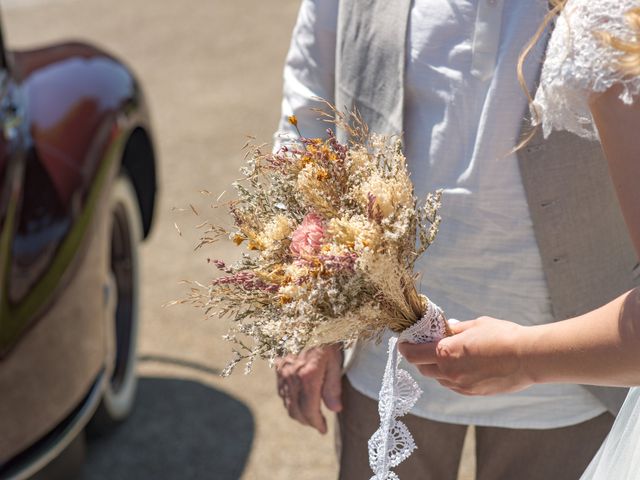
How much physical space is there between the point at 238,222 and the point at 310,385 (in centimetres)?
54

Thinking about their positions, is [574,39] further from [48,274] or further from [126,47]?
[126,47]

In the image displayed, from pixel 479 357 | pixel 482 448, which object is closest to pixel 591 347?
pixel 479 357

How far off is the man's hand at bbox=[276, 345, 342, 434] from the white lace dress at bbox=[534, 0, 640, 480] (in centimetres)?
62

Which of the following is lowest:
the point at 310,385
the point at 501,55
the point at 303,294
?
the point at 310,385

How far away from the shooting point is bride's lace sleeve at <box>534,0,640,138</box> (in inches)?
49.3

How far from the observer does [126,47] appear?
26.3 feet

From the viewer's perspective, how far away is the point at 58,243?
9.04 ft

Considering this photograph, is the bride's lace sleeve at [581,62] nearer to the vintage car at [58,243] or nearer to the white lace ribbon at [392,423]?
the white lace ribbon at [392,423]

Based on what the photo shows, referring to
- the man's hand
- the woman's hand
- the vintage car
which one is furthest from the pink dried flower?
the vintage car

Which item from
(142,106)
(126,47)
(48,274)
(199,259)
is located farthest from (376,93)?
(126,47)

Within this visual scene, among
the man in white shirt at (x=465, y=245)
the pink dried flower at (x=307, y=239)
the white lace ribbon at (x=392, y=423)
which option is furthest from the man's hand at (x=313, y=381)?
the pink dried flower at (x=307, y=239)

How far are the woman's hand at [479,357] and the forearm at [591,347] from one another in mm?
20

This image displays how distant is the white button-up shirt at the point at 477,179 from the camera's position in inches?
62.9

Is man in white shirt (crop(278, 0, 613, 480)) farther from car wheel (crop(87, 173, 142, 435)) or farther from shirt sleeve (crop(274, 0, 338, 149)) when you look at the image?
car wheel (crop(87, 173, 142, 435))
